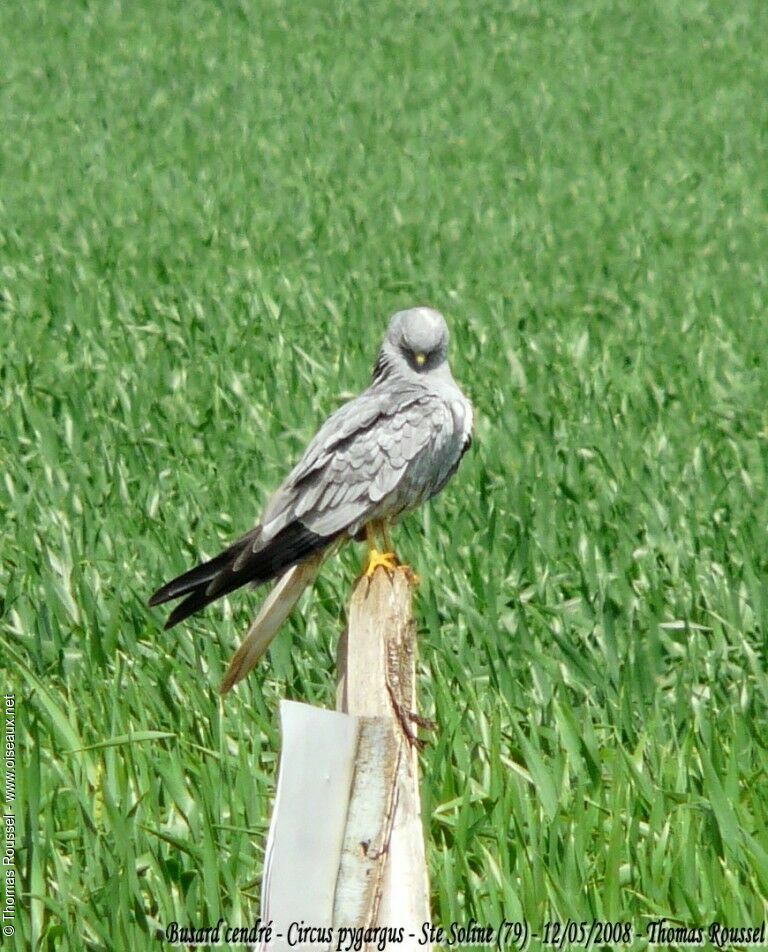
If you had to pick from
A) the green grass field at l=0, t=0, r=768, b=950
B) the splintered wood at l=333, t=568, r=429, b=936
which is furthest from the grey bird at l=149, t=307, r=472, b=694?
the green grass field at l=0, t=0, r=768, b=950

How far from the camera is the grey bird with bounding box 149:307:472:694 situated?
11.3ft

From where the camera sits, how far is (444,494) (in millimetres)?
6199

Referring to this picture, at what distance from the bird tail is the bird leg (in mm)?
137

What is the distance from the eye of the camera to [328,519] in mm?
3701

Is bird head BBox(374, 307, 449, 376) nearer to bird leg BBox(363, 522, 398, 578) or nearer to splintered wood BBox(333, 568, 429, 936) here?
bird leg BBox(363, 522, 398, 578)

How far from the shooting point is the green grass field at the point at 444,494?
3.70 meters

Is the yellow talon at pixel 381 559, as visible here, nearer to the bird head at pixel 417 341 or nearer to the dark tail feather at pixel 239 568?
the dark tail feather at pixel 239 568

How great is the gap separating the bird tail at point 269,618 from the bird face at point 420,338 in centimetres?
61

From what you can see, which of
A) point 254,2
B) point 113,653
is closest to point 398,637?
point 113,653

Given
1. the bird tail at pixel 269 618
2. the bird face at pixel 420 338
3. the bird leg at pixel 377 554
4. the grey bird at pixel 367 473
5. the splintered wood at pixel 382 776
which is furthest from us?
the bird face at pixel 420 338

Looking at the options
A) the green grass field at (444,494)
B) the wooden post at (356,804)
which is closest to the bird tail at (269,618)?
the wooden post at (356,804)

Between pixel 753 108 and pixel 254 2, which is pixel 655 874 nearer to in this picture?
pixel 753 108

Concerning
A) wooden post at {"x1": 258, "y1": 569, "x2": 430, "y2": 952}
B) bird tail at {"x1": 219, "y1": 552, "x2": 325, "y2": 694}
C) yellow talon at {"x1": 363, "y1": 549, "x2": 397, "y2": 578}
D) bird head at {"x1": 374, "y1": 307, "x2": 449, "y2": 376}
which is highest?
bird head at {"x1": 374, "y1": 307, "x2": 449, "y2": 376}

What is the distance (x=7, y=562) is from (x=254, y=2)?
19582mm
